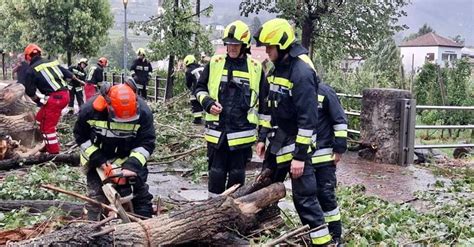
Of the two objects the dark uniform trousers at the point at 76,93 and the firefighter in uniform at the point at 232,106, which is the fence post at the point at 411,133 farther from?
the dark uniform trousers at the point at 76,93

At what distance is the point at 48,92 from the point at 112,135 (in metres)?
4.21

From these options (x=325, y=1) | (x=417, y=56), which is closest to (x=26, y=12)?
(x=325, y=1)

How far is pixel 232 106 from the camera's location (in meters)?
5.01

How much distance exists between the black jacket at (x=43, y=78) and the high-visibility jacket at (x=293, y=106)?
4.68 meters

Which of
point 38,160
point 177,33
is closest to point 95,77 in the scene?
point 177,33

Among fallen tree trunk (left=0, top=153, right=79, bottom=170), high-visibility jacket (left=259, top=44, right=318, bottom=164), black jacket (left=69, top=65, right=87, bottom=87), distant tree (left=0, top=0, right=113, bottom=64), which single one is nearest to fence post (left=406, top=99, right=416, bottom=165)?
high-visibility jacket (left=259, top=44, right=318, bottom=164)

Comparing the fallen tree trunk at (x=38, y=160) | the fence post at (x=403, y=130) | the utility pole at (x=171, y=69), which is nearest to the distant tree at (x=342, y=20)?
the utility pole at (x=171, y=69)

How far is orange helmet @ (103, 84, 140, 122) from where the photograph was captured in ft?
13.3

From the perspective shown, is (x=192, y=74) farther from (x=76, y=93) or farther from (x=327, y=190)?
(x=327, y=190)

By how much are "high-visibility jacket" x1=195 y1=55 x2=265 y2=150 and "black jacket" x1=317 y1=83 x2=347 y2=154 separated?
2.27 ft

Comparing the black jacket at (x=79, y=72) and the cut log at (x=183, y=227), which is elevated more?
the black jacket at (x=79, y=72)

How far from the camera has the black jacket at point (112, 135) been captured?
4320 mm

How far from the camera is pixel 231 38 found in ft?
15.9

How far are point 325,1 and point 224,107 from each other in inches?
366
